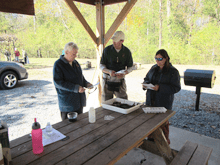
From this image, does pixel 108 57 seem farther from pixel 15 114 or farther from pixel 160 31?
pixel 160 31

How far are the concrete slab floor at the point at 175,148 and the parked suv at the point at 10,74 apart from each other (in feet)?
18.8

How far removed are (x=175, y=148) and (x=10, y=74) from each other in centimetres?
627

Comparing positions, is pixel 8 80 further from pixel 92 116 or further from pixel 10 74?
pixel 92 116

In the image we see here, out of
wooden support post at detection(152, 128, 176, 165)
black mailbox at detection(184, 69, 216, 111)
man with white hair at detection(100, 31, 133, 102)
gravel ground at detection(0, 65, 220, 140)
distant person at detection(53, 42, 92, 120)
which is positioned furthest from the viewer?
black mailbox at detection(184, 69, 216, 111)

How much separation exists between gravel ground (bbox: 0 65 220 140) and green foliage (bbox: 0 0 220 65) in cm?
723

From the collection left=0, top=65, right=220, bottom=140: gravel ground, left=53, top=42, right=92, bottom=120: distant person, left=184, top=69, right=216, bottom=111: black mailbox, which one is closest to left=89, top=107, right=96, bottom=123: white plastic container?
left=53, top=42, right=92, bottom=120: distant person

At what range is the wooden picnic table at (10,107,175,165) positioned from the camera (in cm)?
120

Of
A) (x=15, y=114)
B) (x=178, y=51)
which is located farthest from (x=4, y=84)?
(x=178, y=51)

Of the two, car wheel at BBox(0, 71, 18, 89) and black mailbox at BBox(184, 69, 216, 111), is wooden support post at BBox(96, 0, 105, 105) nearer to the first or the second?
black mailbox at BBox(184, 69, 216, 111)

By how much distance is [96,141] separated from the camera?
1429 mm

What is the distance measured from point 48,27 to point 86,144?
730 inches

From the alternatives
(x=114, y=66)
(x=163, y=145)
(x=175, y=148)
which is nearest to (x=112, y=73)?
(x=114, y=66)

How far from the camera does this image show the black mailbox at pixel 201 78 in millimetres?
4027

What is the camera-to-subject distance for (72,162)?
45.9 inches
